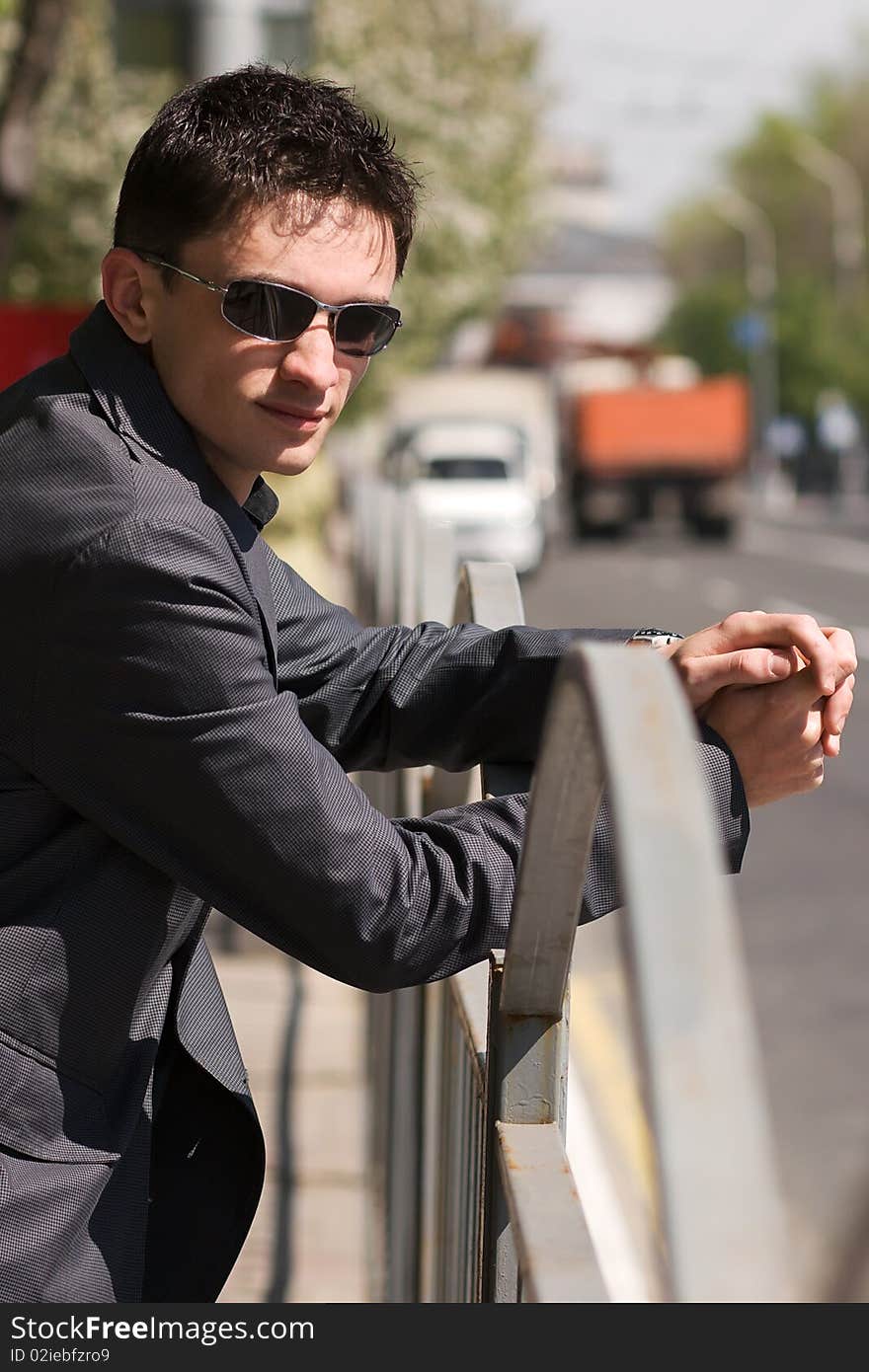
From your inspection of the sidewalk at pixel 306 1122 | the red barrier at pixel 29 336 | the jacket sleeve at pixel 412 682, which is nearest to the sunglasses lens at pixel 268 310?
the jacket sleeve at pixel 412 682

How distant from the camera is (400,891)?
1.42 m

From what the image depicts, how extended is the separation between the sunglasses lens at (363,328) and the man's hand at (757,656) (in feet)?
1.20

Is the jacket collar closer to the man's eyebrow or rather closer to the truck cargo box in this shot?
the man's eyebrow

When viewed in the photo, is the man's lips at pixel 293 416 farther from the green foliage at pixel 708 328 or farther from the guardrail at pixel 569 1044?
the green foliage at pixel 708 328

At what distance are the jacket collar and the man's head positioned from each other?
30 millimetres

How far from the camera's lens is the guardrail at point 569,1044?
73 cm

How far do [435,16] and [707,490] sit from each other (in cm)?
1357

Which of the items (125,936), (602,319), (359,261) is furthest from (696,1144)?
(602,319)

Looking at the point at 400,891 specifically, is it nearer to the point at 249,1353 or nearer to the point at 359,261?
the point at 249,1353

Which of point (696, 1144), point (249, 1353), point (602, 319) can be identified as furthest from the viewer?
point (602, 319)

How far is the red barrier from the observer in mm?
5445

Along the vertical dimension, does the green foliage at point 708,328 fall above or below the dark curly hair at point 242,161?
below

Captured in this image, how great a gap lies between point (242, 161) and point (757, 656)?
21.4 inches

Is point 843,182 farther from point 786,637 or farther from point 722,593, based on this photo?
point 786,637
